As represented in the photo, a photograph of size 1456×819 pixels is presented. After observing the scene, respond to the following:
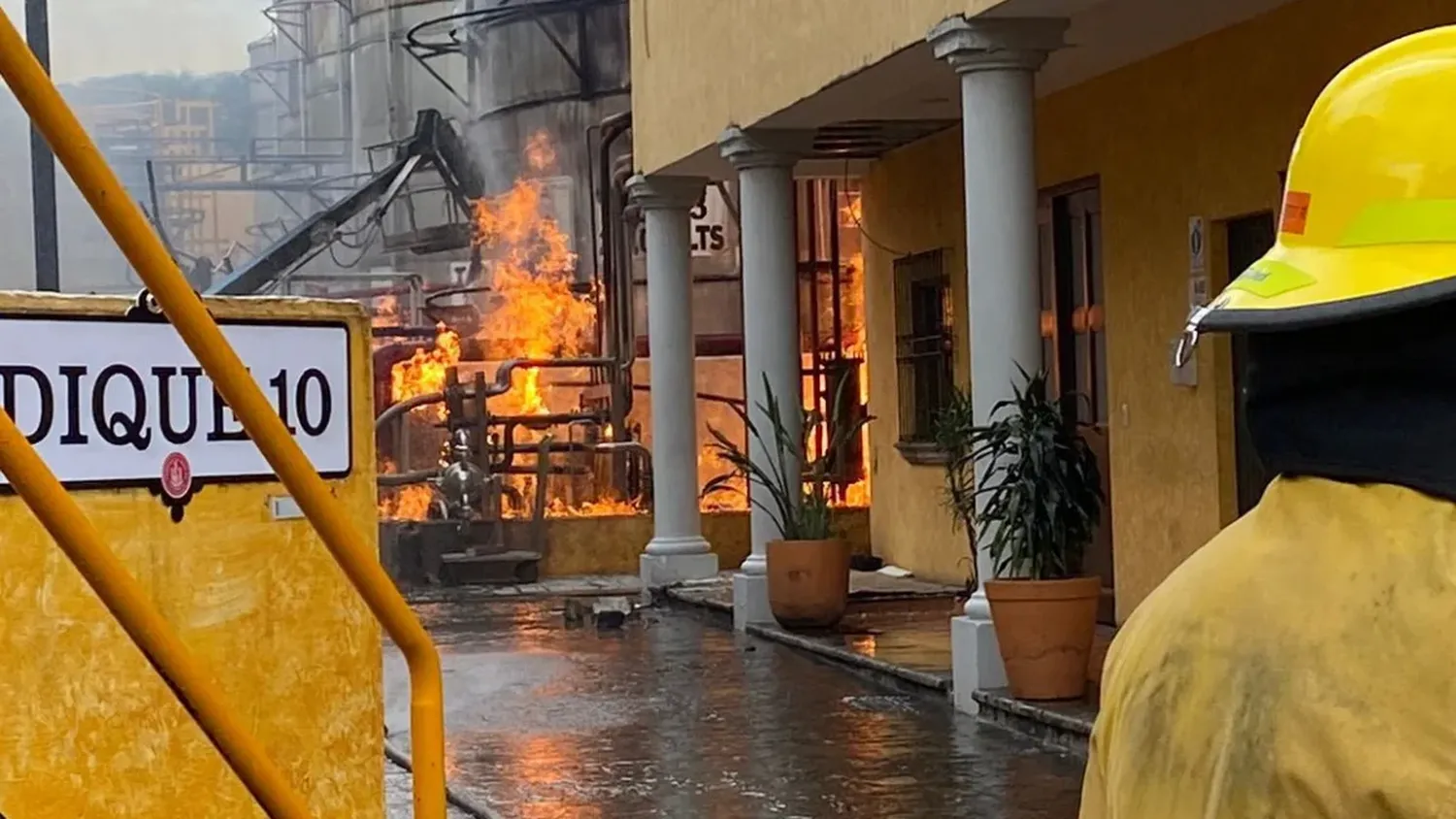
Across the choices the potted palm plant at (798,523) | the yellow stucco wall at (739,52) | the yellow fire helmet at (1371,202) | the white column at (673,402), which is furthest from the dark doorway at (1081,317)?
the yellow fire helmet at (1371,202)

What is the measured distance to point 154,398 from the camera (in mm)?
4223

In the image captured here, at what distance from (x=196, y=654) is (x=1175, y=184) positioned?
7.90 metres

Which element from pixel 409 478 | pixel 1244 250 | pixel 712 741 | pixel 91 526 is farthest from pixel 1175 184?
pixel 409 478

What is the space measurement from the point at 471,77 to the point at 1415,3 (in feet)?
68.7

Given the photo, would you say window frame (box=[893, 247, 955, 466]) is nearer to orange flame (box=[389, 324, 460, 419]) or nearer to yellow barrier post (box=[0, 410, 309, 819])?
orange flame (box=[389, 324, 460, 419])

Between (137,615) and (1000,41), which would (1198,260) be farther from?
(137,615)

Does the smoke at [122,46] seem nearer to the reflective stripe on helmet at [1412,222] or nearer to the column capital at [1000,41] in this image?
the column capital at [1000,41]

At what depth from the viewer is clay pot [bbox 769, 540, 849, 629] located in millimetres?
12883

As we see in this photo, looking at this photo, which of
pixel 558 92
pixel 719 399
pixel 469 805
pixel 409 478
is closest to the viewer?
pixel 469 805

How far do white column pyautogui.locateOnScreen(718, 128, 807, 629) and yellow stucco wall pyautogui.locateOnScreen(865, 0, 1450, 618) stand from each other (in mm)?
1723

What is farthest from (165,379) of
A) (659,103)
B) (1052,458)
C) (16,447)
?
(659,103)

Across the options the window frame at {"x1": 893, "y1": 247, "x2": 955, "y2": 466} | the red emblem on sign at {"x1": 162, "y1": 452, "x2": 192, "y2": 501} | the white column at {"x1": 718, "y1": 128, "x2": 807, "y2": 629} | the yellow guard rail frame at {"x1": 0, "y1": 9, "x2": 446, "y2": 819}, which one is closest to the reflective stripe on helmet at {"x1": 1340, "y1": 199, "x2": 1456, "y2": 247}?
the yellow guard rail frame at {"x1": 0, "y1": 9, "x2": 446, "y2": 819}

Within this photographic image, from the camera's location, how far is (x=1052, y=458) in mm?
9141

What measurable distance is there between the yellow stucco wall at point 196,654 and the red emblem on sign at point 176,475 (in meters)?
0.04
